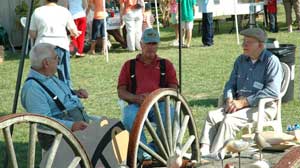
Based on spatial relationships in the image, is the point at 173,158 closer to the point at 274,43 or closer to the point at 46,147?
the point at 46,147

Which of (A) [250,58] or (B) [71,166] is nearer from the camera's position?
(B) [71,166]

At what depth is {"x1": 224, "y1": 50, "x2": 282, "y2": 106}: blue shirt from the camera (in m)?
6.61

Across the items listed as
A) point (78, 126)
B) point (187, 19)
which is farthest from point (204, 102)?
point (187, 19)

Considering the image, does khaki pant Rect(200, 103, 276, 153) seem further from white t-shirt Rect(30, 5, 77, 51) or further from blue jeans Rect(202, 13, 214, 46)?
blue jeans Rect(202, 13, 214, 46)

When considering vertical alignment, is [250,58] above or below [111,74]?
above

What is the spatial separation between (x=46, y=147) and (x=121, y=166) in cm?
103

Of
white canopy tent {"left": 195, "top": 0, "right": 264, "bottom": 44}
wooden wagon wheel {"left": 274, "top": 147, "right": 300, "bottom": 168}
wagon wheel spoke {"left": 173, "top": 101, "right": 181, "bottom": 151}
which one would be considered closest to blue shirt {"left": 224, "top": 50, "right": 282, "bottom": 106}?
wagon wheel spoke {"left": 173, "top": 101, "right": 181, "bottom": 151}

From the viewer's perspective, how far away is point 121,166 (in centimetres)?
468

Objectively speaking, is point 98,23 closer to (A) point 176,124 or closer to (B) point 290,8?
(B) point 290,8

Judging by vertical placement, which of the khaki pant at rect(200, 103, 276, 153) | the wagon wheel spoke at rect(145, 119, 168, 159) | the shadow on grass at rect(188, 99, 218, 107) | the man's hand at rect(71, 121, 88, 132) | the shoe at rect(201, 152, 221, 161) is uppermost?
the man's hand at rect(71, 121, 88, 132)

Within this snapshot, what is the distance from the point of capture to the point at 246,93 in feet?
22.1

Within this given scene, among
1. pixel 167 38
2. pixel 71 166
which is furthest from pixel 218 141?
pixel 167 38

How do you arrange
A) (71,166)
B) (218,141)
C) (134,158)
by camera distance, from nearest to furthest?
1. (71,166)
2. (134,158)
3. (218,141)

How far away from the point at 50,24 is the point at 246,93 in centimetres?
351
